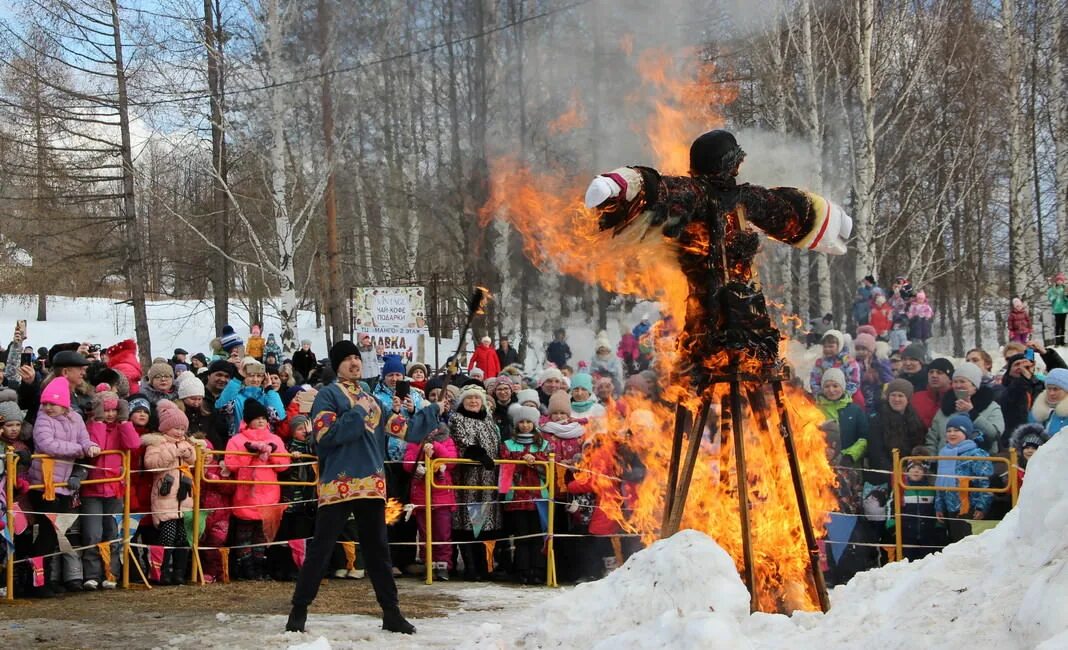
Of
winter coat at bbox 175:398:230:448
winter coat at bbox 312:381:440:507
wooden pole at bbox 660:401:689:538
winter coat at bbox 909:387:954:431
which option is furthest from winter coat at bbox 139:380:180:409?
winter coat at bbox 909:387:954:431

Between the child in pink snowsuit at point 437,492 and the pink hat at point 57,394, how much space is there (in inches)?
119

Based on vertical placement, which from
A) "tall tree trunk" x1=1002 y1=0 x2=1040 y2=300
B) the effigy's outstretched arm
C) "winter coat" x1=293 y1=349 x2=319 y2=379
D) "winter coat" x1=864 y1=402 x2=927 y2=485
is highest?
"tall tree trunk" x1=1002 y1=0 x2=1040 y2=300

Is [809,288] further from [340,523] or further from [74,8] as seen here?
[340,523]

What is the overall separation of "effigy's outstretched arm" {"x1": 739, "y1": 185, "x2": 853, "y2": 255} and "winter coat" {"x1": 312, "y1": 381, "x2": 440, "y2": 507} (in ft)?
9.19

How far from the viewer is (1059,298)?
845 inches

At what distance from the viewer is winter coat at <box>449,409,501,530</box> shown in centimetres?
1027

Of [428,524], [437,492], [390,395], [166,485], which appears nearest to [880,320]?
[437,492]

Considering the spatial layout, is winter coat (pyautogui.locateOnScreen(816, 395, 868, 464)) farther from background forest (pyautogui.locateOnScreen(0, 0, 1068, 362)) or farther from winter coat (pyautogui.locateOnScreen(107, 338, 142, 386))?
winter coat (pyautogui.locateOnScreen(107, 338, 142, 386))

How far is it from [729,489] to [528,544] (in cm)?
430

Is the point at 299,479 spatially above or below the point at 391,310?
below

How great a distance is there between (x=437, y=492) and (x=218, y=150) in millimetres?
14218

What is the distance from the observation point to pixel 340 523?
7.11 meters

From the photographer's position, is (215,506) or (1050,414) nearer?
(1050,414)

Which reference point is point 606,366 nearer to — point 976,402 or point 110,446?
point 976,402
